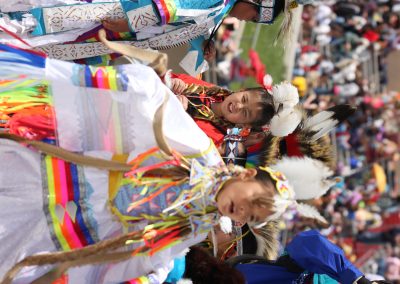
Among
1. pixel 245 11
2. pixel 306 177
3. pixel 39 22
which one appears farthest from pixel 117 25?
pixel 306 177

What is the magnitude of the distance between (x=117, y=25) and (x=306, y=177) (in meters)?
1.38

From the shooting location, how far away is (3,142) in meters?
1.93

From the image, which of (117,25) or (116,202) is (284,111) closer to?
(117,25)

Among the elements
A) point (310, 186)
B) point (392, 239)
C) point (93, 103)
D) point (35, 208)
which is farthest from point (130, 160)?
point (392, 239)

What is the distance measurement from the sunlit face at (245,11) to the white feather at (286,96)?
48cm

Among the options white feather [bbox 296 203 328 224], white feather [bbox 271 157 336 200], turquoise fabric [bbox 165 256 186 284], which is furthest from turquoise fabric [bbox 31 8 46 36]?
white feather [bbox 296 203 328 224]

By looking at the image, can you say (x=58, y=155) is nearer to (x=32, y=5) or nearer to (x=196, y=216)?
(x=196, y=216)

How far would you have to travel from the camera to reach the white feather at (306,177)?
6.22 ft

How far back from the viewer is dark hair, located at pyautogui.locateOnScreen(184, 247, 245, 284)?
8.19 feet

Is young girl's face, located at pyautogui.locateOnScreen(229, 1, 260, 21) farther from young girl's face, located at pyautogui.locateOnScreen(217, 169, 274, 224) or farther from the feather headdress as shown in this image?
young girl's face, located at pyautogui.locateOnScreen(217, 169, 274, 224)

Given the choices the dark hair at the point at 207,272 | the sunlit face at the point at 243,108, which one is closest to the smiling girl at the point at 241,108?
the sunlit face at the point at 243,108

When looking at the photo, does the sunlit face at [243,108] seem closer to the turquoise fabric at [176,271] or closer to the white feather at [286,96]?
the white feather at [286,96]

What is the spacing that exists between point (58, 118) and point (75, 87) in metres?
0.13

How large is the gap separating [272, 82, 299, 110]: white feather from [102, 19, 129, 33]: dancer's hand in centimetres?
86
